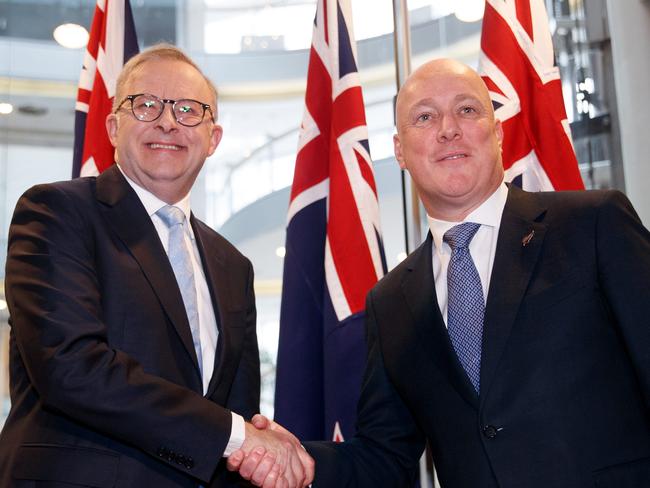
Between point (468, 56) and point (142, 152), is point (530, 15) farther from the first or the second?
point (142, 152)

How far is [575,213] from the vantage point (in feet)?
7.90

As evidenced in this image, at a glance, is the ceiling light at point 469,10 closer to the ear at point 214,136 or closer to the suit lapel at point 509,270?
the ear at point 214,136

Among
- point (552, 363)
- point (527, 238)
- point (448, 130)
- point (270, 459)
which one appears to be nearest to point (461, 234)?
point (527, 238)

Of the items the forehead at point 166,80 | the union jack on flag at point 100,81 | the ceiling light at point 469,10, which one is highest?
the ceiling light at point 469,10

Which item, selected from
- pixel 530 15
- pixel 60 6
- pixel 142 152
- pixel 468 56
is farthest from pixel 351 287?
pixel 60 6

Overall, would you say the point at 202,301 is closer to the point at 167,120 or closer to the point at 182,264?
the point at 182,264

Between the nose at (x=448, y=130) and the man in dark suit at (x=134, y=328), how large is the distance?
797mm

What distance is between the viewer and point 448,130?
2.69 meters

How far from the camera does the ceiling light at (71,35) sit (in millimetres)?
5258

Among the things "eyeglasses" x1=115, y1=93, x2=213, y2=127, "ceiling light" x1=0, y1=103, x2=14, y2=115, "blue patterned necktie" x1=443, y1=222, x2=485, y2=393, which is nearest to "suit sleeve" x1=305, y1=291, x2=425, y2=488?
"blue patterned necktie" x1=443, y1=222, x2=485, y2=393

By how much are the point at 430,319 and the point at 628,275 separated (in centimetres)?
61

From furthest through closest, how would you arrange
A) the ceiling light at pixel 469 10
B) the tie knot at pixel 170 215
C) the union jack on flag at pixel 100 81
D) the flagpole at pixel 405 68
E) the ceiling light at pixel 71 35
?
the ceiling light at pixel 71 35
the ceiling light at pixel 469 10
the flagpole at pixel 405 68
the union jack on flag at pixel 100 81
the tie knot at pixel 170 215

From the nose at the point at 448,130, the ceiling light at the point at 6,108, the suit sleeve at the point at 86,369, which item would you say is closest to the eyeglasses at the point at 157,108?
the suit sleeve at the point at 86,369

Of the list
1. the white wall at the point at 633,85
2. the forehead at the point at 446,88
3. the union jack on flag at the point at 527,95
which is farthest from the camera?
the white wall at the point at 633,85
